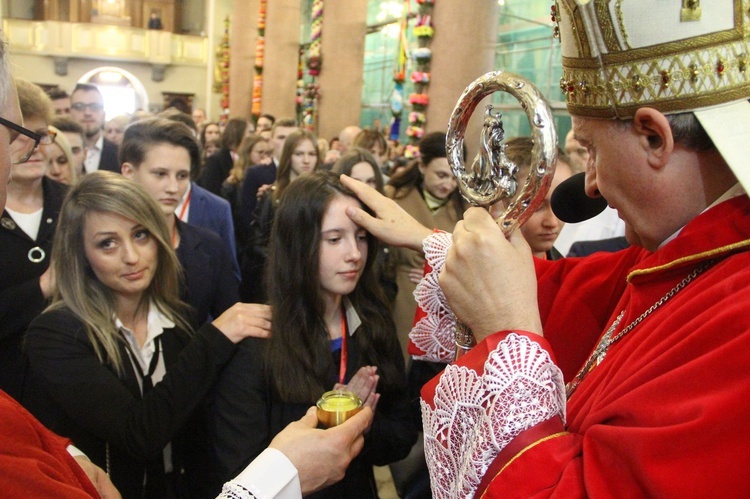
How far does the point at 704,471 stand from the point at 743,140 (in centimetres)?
44

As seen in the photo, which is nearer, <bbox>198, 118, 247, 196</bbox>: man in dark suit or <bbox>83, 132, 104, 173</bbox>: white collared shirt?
<bbox>83, 132, 104, 173</bbox>: white collared shirt

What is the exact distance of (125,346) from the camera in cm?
194

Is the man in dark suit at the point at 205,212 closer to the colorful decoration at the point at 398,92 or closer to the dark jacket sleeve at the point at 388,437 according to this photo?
the dark jacket sleeve at the point at 388,437

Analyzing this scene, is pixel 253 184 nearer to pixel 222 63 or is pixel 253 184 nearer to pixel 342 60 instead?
pixel 342 60

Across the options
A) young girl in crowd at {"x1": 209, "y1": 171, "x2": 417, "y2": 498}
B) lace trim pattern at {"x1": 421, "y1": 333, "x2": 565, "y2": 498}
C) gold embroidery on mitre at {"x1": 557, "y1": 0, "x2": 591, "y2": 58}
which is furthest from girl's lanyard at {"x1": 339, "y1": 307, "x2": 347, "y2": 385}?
gold embroidery on mitre at {"x1": 557, "y1": 0, "x2": 591, "y2": 58}

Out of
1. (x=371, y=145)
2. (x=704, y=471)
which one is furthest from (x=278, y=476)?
(x=371, y=145)

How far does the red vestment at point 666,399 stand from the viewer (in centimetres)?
75

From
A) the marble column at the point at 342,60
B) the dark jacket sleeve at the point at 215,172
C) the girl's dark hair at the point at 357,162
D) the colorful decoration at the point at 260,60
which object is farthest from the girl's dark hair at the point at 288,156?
the colorful decoration at the point at 260,60

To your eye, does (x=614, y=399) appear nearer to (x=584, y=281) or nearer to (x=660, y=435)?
(x=660, y=435)

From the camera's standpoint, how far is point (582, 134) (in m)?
1.07

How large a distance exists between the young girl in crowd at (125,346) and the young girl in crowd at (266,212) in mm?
1185

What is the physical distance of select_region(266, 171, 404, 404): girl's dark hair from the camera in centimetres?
184

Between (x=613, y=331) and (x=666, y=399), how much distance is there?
14.6 inches

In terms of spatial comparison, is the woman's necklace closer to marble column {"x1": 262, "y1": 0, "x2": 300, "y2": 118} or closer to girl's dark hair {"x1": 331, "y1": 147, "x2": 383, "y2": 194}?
girl's dark hair {"x1": 331, "y1": 147, "x2": 383, "y2": 194}
